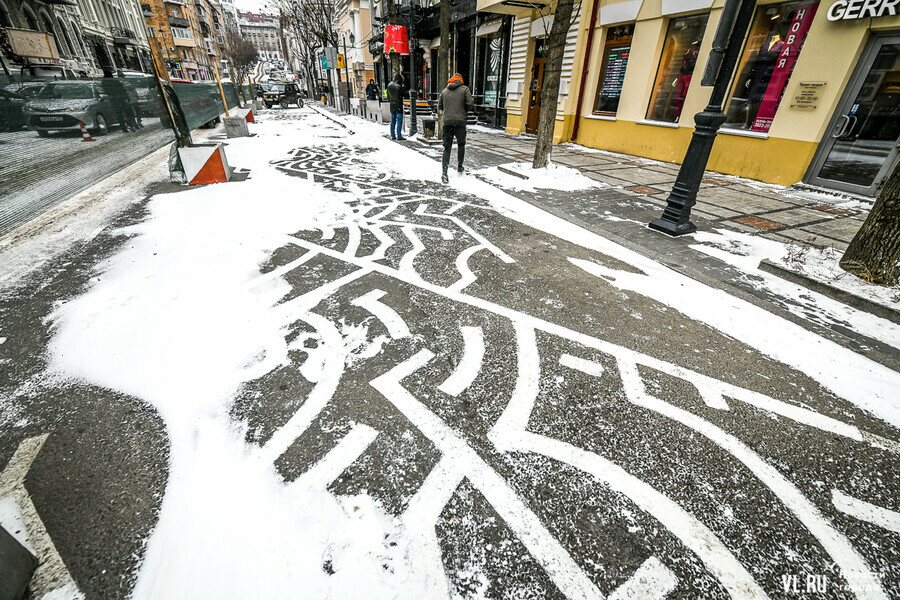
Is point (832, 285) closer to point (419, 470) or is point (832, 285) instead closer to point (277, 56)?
point (419, 470)

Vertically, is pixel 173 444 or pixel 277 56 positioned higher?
pixel 277 56

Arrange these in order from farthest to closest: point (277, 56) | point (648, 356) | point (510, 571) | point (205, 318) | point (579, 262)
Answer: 1. point (277, 56)
2. point (579, 262)
3. point (205, 318)
4. point (648, 356)
5. point (510, 571)

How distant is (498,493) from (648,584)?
615 mm

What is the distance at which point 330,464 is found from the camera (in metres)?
1.77

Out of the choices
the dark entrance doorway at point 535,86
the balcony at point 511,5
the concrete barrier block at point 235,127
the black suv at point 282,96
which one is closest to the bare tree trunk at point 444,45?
the balcony at point 511,5

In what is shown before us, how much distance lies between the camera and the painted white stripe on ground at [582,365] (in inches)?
94.1

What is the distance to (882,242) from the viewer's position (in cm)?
333

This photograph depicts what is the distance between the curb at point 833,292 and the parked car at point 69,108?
8859 millimetres

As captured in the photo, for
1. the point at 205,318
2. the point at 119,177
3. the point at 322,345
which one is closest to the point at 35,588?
the point at 322,345

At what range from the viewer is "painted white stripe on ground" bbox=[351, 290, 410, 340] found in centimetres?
272

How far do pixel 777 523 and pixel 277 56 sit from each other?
161263 millimetres

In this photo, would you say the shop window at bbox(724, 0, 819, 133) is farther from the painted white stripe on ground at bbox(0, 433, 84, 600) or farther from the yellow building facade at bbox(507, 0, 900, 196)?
the painted white stripe on ground at bbox(0, 433, 84, 600)

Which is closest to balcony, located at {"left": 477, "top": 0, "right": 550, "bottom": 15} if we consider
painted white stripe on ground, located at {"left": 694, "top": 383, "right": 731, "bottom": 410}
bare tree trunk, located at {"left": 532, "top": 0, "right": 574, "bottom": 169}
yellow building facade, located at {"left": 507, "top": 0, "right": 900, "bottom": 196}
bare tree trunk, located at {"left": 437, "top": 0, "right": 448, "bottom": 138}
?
yellow building facade, located at {"left": 507, "top": 0, "right": 900, "bottom": 196}

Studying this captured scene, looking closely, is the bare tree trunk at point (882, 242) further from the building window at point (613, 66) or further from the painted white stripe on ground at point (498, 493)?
the building window at point (613, 66)
